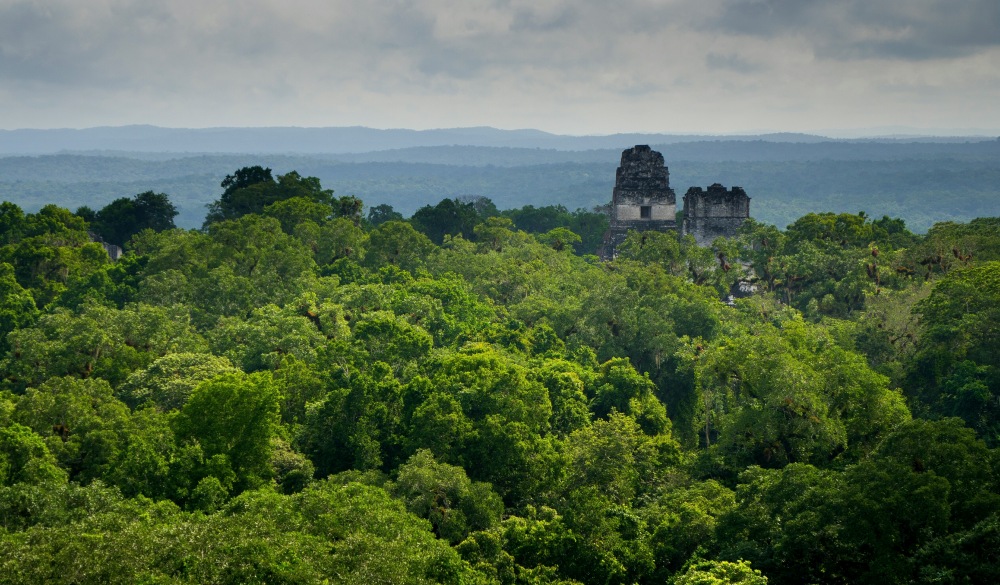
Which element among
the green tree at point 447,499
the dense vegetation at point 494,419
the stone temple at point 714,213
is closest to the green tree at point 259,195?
the dense vegetation at point 494,419

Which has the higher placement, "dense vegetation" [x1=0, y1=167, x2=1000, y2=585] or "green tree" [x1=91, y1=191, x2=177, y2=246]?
"green tree" [x1=91, y1=191, x2=177, y2=246]

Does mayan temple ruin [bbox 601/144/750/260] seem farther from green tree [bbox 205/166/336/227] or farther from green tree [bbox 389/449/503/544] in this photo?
green tree [bbox 389/449/503/544]

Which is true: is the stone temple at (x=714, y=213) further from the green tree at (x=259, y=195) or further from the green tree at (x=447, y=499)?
the green tree at (x=447, y=499)

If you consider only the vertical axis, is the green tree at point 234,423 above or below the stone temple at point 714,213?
below

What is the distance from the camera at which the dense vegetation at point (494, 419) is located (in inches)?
756

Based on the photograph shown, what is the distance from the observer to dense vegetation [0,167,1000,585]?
19203 mm

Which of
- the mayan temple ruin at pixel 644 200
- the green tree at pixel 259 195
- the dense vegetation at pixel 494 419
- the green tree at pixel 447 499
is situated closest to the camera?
the dense vegetation at pixel 494 419

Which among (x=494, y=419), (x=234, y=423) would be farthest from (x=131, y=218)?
(x=494, y=419)

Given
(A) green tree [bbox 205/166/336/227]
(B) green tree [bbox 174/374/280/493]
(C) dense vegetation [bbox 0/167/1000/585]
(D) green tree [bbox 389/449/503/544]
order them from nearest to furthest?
1. (C) dense vegetation [bbox 0/167/1000/585]
2. (D) green tree [bbox 389/449/503/544]
3. (B) green tree [bbox 174/374/280/493]
4. (A) green tree [bbox 205/166/336/227]

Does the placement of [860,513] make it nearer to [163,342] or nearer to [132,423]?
[132,423]

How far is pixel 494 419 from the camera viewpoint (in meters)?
27.4

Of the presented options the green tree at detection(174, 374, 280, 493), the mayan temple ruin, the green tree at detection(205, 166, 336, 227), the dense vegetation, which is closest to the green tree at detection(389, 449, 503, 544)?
the dense vegetation

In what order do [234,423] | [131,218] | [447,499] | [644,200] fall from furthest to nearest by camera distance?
[131,218] → [644,200] → [234,423] → [447,499]

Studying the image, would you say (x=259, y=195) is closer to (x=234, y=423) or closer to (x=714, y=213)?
(x=714, y=213)
